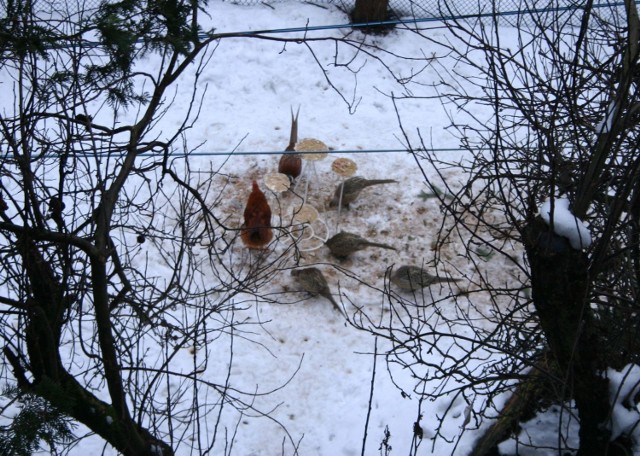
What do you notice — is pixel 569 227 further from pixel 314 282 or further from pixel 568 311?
pixel 314 282

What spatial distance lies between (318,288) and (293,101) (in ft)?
12.9

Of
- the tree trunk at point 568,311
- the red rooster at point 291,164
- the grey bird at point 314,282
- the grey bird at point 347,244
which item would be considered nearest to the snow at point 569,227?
the tree trunk at point 568,311

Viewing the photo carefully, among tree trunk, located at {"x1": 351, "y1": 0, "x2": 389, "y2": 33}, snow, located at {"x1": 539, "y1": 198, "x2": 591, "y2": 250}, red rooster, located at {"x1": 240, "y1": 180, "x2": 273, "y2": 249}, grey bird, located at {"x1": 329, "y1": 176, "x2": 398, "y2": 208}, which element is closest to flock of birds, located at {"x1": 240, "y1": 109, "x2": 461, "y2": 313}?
red rooster, located at {"x1": 240, "y1": 180, "x2": 273, "y2": 249}

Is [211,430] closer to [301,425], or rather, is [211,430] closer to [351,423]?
[301,425]

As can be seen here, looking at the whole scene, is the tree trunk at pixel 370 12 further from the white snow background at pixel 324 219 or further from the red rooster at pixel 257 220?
the red rooster at pixel 257 220

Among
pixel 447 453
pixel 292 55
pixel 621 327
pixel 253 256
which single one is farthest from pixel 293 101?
pixel 621 327

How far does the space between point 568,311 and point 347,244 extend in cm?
426

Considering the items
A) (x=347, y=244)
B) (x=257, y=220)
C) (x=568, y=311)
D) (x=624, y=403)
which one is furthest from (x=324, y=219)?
(x=568, y=311)

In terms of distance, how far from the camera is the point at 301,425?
715 cm

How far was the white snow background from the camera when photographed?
705 centimetres

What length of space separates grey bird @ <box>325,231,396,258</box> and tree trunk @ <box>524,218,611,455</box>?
3827mm

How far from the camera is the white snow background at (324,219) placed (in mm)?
7051

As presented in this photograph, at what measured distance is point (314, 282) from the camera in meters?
8.31

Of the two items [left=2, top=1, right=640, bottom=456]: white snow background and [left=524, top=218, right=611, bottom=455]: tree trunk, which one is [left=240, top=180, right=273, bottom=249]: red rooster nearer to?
[left=2, top=1, right=640, bottom=456]: white snow background
